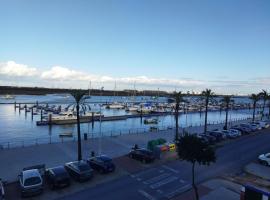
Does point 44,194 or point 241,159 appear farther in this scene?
point 241,159

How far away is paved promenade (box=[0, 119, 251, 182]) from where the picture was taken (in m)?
26.8

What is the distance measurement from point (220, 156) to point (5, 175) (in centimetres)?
2359

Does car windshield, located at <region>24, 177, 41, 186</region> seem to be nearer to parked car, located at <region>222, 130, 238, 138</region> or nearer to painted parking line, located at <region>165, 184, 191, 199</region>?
painted parking line, located at <region>165, 184, 191, 199</region>

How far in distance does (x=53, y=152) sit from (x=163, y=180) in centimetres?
1568


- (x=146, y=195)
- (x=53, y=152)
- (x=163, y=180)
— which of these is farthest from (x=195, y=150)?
(x=53, y=152)

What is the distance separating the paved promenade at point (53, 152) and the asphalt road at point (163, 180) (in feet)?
25.3

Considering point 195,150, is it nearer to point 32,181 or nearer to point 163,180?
point 163,180

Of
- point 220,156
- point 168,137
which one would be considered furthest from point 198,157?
point 168,137

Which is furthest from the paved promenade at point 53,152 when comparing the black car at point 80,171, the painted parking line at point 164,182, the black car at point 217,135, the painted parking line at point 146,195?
the painted parking line at point 146,195

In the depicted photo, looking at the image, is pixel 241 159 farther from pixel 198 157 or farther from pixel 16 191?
pixel 16 191

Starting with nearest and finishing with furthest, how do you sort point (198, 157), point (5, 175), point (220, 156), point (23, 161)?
point (198, 157) < point (5, 175) < point (23, 161) < point (220, 156)

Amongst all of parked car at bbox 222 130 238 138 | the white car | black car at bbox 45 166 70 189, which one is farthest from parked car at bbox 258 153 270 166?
the white car

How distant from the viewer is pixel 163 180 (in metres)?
23.2

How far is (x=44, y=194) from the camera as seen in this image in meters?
20.2
